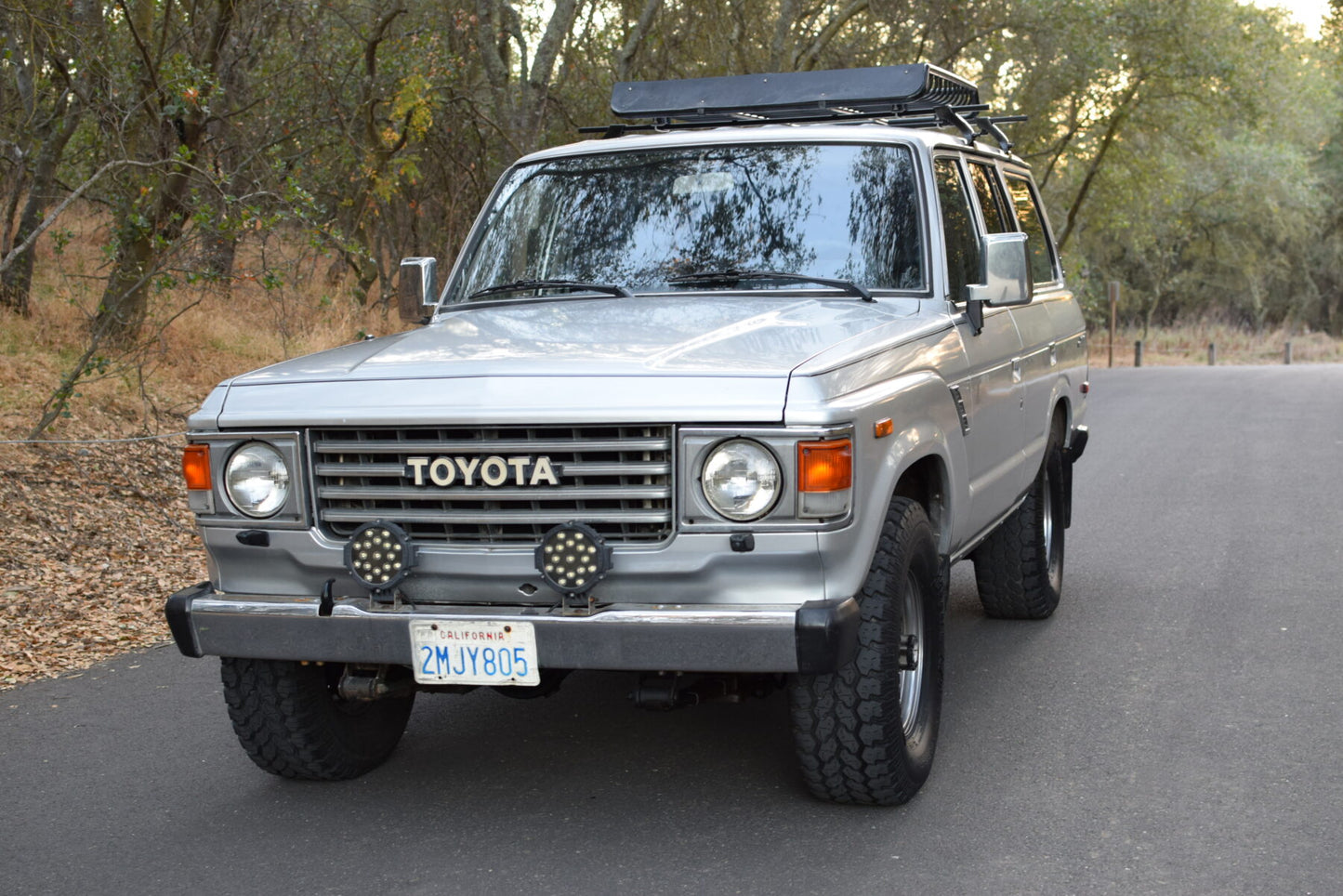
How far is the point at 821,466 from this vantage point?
3.60 metres

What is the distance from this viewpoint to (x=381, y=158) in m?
15.7

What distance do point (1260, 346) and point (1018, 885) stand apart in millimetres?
44767

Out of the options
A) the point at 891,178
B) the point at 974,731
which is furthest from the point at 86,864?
the point at 891,178

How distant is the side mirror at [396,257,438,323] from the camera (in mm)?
5395

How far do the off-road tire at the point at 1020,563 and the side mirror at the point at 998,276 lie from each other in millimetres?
1455

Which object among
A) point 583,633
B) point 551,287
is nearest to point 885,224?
point 551,287

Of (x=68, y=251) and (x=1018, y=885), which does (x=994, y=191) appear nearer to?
(x=1018, y=885)

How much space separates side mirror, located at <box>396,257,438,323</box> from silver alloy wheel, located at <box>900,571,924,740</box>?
2.12 metres

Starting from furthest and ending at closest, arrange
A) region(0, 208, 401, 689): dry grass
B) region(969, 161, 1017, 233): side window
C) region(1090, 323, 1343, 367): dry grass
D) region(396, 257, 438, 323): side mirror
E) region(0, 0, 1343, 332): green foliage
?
region(1090, 323, 1343, 367): dry grass, region(0, 0, 1343, 332): green foliage, region(0, 208, 401, 689): dry grass, region(969, 161, 1017, 233): side window, region(396, 257, 438, 323): side mirror

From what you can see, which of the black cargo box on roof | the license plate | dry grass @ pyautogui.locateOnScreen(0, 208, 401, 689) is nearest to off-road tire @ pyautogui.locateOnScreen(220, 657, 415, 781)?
the license plate

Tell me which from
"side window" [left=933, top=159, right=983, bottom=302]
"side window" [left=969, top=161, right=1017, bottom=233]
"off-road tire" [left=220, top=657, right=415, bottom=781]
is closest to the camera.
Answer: "off-road tire" [left=220, top=657, right=415, bottom=781]

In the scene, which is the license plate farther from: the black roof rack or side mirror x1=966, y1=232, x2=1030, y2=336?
the black roof rack

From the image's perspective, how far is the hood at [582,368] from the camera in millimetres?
3666

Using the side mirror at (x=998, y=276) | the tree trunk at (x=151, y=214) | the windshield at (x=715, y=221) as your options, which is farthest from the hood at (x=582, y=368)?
the tree trunk at (x=151, y=214)
